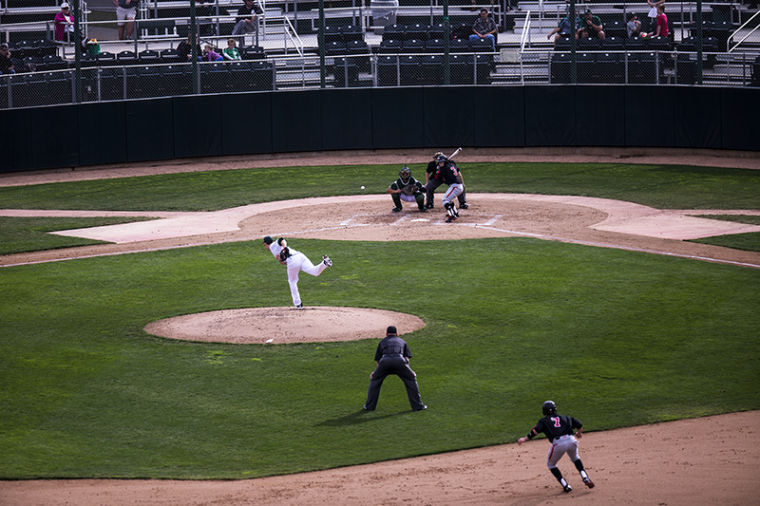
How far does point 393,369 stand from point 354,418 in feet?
2.83

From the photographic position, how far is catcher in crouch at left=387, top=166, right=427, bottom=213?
28452mm

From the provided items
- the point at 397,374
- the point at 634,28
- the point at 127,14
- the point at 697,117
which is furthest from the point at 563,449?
the point at 127,14

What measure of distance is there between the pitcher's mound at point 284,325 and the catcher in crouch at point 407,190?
880cm

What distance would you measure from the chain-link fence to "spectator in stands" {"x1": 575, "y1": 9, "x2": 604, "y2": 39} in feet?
4.44

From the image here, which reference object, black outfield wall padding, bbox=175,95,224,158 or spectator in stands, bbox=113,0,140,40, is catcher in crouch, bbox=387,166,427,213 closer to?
black outfield wall padding, bbox=175,95,224,158

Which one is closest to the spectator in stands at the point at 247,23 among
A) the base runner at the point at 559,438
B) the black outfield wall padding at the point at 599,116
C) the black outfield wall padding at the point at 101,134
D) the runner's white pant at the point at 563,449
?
the black outfield wall padding at the point at 101,134

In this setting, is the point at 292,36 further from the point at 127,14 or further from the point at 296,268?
the point at 296,268

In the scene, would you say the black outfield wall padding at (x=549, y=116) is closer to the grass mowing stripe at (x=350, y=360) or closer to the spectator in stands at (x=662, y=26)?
the spectator in stands at (x=662, y=26)

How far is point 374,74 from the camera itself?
36.5 m

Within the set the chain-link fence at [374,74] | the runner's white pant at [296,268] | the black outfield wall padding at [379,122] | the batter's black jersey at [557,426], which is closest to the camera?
the batter's black jersey at [557,426]

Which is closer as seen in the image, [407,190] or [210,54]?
[407,190]

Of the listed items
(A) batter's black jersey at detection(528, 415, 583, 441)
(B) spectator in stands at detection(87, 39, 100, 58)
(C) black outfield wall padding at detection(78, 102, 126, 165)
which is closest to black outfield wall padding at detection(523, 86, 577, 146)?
(C) black outfield wall padding at detection(78, 102, 126, 165)

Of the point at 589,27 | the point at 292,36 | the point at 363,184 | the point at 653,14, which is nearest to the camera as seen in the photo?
the point at 363,184

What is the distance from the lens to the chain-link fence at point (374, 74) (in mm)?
33719
